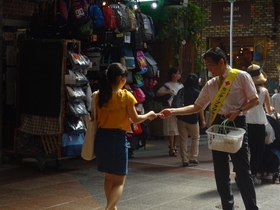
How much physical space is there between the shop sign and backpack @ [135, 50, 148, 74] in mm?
10648

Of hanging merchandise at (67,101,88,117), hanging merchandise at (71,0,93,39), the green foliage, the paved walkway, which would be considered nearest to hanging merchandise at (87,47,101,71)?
hanging merchandise at (71,0,93,39)

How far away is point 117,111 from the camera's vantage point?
695 centimetres

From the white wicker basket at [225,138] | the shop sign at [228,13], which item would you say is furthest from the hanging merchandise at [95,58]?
the shop sign at [228,13]

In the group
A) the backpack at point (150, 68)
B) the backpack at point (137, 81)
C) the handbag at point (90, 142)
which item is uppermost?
the backpack at point (150, 68)

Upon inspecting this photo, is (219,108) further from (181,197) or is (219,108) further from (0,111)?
(0,111)

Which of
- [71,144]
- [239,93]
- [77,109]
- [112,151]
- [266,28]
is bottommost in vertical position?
[71,144]

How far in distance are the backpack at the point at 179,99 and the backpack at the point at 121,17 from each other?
68.4 inches

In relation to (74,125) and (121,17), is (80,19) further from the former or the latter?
(74,125)

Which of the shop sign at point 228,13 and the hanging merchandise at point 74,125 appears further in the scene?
the shop sign at point 228,13

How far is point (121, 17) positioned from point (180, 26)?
3710 millimetres

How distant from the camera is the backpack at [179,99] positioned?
39.9 ft

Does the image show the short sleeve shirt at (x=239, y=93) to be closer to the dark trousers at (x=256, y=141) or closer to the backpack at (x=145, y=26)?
the dark trousers at (x=256, y=141)

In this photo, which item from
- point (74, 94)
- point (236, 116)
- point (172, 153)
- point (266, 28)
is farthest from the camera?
point (266, 28)

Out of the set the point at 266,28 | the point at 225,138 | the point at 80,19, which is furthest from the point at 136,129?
the point at 266,28
